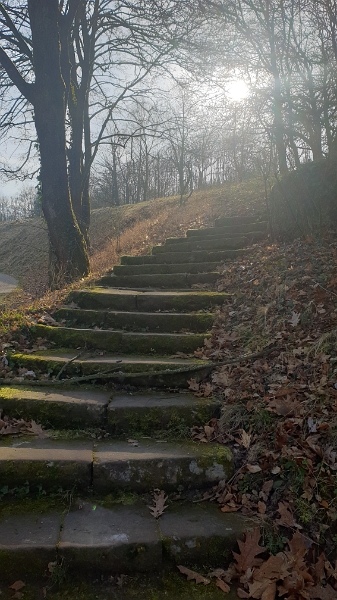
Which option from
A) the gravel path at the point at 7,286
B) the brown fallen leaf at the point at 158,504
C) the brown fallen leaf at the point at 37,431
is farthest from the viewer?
the gravel path at the point at 7,286

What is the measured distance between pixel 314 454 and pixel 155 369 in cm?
177

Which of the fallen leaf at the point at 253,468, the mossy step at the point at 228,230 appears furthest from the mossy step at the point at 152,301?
the mossy step at the point at 228,230

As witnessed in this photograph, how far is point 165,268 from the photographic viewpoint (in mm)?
7145

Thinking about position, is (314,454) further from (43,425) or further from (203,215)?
(203,215)

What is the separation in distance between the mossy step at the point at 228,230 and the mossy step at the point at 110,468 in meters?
5.89

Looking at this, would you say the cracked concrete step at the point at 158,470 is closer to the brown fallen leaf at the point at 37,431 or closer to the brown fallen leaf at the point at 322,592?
the brown fallen leaf at the point at 37,431

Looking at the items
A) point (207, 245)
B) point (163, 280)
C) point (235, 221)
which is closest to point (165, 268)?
point (163, 280)

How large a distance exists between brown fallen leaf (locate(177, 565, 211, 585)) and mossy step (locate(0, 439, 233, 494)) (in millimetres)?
593

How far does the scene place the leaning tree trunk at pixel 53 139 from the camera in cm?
697

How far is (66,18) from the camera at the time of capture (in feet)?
28.7

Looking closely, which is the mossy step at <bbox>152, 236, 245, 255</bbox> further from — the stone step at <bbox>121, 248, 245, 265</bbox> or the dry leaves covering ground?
the dry leaves covering ground

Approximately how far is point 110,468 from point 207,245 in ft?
18.8

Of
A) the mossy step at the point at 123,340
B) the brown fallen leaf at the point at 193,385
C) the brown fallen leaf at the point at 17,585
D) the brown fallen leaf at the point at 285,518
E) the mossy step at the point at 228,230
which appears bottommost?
the brown fallen leaf at the point at 17,585

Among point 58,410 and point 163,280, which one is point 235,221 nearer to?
point 163,280
